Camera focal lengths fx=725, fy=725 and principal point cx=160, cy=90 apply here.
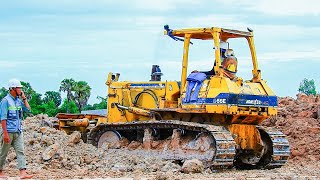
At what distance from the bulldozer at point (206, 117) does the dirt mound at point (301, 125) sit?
3615mm

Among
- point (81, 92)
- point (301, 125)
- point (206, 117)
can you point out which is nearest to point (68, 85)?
point (81, 92)

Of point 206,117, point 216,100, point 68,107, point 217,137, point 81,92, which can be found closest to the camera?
point 217,137

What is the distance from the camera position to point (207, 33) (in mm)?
18469

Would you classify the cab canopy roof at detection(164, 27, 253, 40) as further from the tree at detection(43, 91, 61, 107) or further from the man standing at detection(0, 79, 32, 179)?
the tree at detection(43, 91, 61, 107)

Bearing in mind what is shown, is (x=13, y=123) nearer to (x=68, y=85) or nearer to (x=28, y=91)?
(x=28, y=91)

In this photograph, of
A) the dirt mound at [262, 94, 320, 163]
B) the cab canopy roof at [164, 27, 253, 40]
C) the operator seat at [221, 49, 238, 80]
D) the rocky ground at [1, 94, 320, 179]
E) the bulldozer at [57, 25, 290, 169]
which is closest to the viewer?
the rocky ground at [1, 94, 320, 179]

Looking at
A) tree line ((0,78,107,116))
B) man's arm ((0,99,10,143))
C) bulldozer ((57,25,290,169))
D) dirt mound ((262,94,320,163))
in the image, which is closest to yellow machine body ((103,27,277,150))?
bulldozer ((57,25,290,169))

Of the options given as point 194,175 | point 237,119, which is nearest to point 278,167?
point 237,119

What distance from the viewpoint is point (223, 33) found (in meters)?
18.7

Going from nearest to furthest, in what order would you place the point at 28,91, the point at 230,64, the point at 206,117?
the point at 230,64, the point at 206,117, the point at 28,91

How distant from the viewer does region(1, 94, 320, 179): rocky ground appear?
15992mm

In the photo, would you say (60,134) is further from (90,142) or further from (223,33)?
(223,33)

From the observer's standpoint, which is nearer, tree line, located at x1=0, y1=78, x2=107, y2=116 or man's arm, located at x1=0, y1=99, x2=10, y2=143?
man's arm, located at x1=0, y1=99, x2=10, y2=143

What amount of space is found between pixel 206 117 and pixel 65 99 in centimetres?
3208
